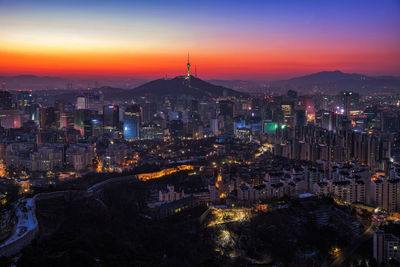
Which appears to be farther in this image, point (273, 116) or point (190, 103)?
point (190, 103)

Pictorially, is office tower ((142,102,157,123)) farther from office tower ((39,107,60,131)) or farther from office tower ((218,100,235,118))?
office tower ((39,107,60,131))

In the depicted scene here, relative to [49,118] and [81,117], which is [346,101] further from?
[49,118]

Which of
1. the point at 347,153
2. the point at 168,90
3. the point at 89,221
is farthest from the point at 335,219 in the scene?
the point at 168,90

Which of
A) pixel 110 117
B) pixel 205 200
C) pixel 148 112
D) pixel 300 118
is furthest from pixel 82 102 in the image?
pixel 205 200

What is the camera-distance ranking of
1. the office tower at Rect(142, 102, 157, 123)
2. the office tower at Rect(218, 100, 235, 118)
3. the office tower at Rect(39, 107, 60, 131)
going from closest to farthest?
the office tower at Rect(39, 107, 60, 131), the office tower at Rect(142, 102, 157, 123), the office tower at Rect(218, 100, 235, 118)

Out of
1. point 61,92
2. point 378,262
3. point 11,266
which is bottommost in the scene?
point 378,262

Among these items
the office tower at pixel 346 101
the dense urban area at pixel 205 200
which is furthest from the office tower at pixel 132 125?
the office tower at pixel 346 101

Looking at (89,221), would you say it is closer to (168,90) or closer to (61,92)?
(168,90)

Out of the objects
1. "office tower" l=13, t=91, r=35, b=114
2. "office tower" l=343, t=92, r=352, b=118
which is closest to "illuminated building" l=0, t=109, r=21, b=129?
"office tower" l=13, t=91, r=35, b=114
